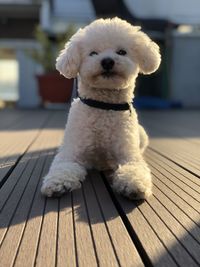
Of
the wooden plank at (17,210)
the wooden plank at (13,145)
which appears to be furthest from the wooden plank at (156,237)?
the wooden plank at (13,145)

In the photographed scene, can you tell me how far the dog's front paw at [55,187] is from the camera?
2.25 m

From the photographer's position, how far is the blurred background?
40.8ft

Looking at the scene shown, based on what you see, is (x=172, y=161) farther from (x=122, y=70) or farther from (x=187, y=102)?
(x=187, y=102)

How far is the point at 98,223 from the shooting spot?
1893mm

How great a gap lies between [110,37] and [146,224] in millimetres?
1245

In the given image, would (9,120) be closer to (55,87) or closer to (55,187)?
(55,87)

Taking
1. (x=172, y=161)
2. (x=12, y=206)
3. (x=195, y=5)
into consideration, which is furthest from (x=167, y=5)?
(x=12, y=206)

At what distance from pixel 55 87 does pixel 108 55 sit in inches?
326

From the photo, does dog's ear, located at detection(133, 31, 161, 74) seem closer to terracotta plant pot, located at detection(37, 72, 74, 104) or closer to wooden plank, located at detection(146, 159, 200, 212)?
wooden plank, located at detection(146, 159, 200, 212)

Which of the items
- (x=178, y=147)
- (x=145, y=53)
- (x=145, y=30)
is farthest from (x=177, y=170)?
(x=145, y=30)

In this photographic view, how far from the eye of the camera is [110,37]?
9.14 feet

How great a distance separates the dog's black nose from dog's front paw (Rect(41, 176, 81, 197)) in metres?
0.69

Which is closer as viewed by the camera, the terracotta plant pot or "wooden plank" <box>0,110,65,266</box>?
"wooden plank" <box>0,110,65,266</box>

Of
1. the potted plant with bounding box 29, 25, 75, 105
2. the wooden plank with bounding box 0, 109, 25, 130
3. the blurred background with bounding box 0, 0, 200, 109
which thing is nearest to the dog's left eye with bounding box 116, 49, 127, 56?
the wooden plank with bounding box 0, 109, 25, 130
